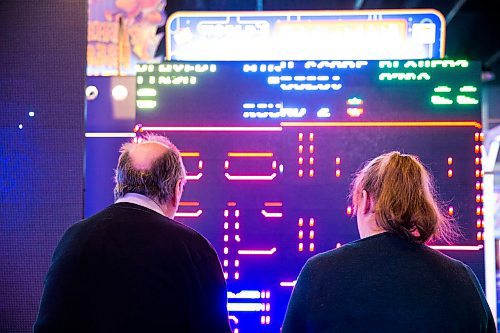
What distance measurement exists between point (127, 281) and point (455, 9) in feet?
18.3

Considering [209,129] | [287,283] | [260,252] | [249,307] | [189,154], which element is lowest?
[249,307]

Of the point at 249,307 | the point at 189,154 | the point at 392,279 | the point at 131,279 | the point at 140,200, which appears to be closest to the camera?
the point at 392,279

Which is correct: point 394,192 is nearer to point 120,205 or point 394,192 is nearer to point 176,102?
point 120,205

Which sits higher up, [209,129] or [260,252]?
[209,129]

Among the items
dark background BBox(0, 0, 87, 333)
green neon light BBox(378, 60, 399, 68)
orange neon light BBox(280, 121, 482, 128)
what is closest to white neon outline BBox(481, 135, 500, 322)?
orange neon light BBox(280, 121, 482, 128)

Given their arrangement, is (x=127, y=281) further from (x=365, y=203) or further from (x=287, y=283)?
(x=287, y=283)

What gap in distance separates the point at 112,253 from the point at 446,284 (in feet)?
3.05

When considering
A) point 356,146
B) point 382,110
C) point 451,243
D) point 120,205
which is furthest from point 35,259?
point 451,243

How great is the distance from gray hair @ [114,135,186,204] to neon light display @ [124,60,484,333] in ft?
3.10

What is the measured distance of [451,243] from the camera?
267 centimetres

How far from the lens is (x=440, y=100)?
2723mm

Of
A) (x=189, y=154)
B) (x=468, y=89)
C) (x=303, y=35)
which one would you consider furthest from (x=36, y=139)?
(x=468, y=89)

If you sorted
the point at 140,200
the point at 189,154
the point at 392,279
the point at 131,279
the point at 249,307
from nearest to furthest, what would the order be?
the point at 392,279, the point at 131,279, the point at 140,200, the point at 249,307, the point at 189,154

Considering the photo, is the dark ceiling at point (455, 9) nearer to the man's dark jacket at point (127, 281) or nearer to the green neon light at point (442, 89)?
the green neon light at point (442, 89)
